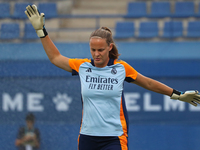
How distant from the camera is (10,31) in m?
9.69

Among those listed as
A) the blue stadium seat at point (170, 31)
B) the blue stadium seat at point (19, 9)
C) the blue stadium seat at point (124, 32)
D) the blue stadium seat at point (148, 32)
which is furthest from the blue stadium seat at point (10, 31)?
the blue stadium seat at point (170, 31)

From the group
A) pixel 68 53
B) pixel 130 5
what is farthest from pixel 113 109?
pixel 130 5

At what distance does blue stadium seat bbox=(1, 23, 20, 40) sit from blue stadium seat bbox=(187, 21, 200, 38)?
5103 millimetres

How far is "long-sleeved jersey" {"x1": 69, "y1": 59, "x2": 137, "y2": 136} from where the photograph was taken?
289cm

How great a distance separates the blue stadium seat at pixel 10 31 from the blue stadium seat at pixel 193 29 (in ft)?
16.7

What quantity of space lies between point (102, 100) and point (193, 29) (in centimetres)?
785

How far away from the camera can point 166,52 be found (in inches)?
336

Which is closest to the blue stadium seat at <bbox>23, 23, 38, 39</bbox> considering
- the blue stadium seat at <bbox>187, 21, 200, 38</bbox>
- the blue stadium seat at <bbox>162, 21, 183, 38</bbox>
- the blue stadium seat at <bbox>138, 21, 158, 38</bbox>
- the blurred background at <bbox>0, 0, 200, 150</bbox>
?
the blurred background at <bbox>0, 0, 200, 150</bbox>

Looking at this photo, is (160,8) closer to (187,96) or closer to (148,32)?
(148,32)

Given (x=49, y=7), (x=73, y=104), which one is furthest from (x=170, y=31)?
(x=49, y=7)

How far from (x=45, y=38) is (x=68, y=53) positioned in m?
Result: 5.57

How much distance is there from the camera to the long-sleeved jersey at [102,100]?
2.89m

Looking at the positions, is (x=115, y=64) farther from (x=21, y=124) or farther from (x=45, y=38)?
(x=21, y=124)

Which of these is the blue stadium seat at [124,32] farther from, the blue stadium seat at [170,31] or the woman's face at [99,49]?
the woman's face at [99,49]
